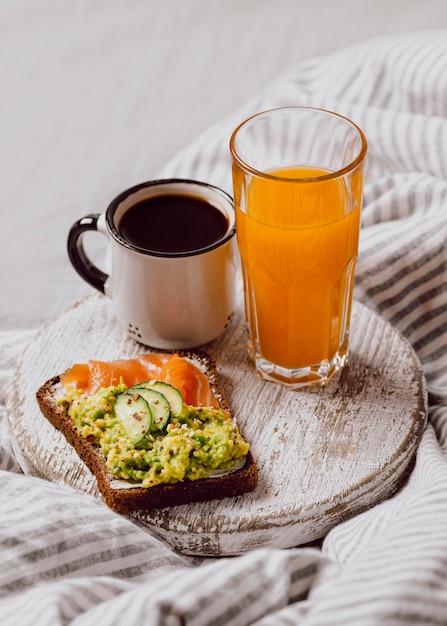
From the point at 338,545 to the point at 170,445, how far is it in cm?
34

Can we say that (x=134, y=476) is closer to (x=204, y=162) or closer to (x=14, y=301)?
(x=14, y=301)

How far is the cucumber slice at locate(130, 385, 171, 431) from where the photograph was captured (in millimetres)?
1516

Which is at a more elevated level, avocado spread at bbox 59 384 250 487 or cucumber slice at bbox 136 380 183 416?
cucumber slice at bbox 136 380 183 416

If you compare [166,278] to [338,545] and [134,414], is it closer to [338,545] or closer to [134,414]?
[134,414]

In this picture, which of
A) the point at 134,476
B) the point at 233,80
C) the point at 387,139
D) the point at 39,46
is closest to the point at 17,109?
the point at 39,46

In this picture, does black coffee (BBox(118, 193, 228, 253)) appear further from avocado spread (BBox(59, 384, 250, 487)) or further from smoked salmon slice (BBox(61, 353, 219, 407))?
avocado spread (BBox(59, 384, 250, 487))

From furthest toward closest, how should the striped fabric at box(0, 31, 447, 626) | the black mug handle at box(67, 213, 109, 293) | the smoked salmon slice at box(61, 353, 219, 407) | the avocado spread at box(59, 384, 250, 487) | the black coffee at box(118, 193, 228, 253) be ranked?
the black mug handle at box(67, 213, 109, 293) < the black coffee at box(118, 193, 228, 253) < the smoked salmon slice at box(61, 353, 219, 407) < the avocado spread at box(59, 384, 250, 487) < the striped fabric at box(0, 31, 447, 626)

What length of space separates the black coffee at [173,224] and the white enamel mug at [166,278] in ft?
0.04

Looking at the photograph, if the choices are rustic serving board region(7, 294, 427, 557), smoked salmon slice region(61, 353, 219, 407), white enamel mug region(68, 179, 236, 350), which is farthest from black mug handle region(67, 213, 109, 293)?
smoked salmon slice region(61, 353, 219, 407)

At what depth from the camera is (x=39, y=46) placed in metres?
3.32

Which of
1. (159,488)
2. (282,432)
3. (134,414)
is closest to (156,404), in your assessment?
(134,414)

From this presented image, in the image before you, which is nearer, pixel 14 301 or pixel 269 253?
pixel 269 253

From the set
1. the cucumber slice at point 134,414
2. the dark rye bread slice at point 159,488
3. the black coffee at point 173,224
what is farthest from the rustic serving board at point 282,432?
the black coffee at point 173,224

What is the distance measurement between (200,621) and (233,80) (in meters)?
2.34
